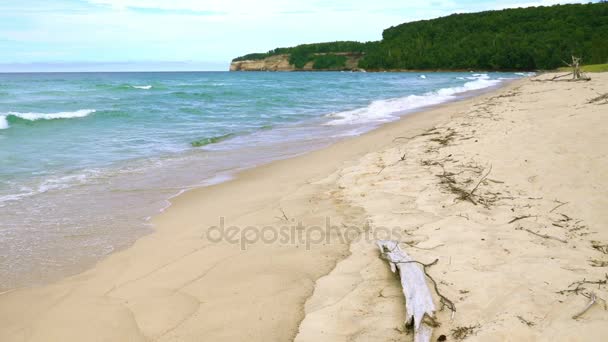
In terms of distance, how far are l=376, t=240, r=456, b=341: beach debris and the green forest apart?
183 feet

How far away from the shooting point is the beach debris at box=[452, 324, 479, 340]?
7.64 feet

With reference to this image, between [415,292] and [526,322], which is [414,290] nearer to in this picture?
[415,292]

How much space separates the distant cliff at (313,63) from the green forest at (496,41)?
2.04ft

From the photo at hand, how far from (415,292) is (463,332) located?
0.41m

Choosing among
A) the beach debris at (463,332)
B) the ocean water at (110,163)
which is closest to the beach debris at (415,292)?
A: the beach debris at (463,332)

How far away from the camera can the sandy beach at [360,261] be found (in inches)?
103

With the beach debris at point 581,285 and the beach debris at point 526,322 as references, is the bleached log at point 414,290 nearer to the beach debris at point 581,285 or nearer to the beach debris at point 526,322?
the beach debris at point 526,322

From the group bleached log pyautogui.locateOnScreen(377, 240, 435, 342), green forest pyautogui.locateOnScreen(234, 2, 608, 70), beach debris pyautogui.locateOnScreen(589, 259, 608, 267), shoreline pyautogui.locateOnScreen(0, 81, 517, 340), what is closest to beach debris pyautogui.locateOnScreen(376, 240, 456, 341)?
bleached log pyautogui.locateOnScreen(377, 240, 435, 342)

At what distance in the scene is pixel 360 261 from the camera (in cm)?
347

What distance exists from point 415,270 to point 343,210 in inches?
70.8

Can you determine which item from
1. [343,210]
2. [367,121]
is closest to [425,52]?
[367,121]

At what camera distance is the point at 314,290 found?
312 centimetres

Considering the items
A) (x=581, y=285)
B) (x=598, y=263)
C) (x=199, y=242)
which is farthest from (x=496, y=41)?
(x=581, y=285)

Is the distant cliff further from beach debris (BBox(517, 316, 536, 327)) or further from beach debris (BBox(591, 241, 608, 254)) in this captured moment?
beach debris (BBox(517, 316, 536, 327))
